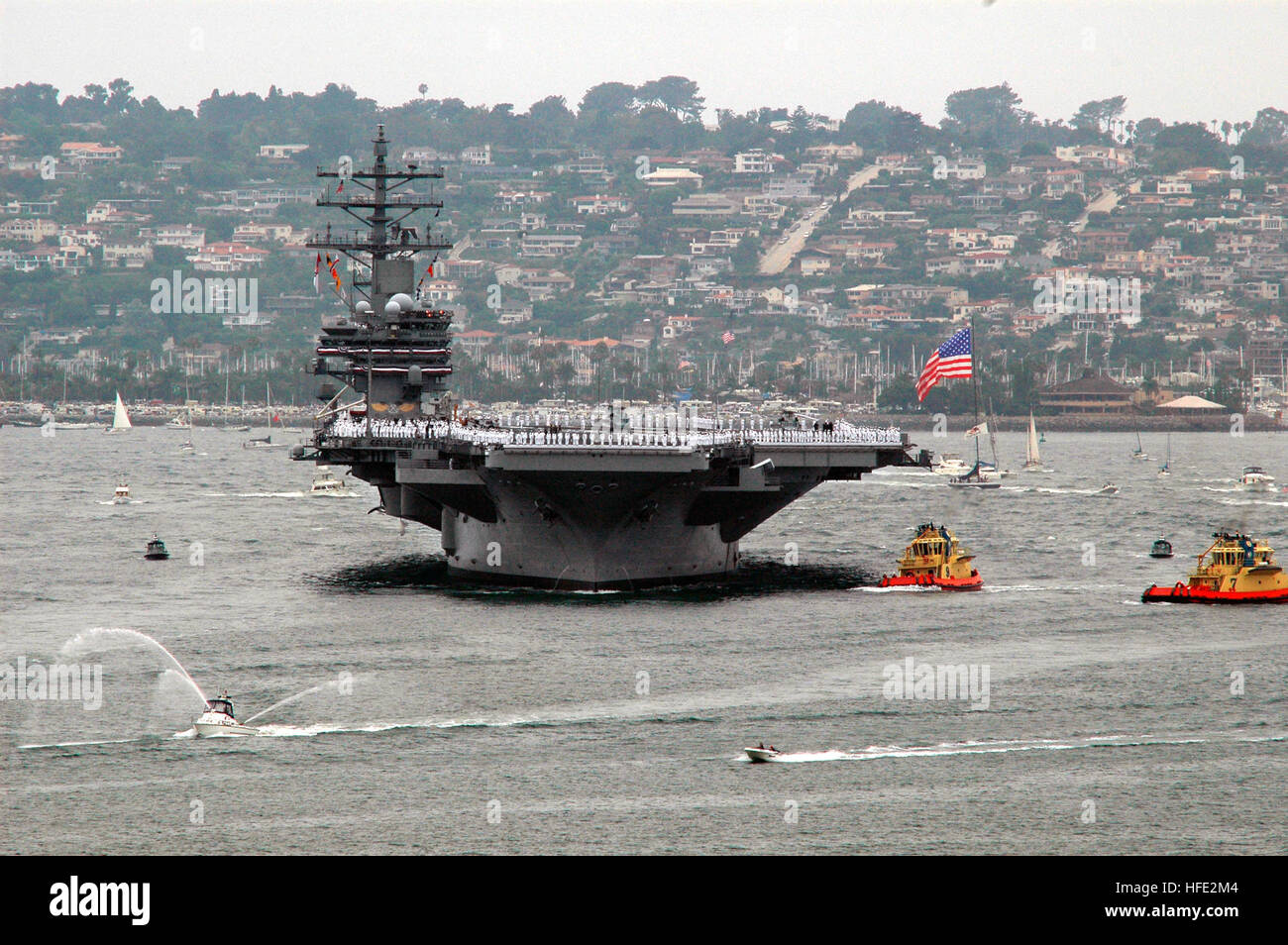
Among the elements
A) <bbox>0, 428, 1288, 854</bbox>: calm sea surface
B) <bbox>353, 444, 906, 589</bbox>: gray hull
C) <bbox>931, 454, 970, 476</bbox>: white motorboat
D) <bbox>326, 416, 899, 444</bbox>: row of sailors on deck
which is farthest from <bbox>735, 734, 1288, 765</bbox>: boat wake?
<bbox>931, 454, 970, 476</bbox>: white motorboat

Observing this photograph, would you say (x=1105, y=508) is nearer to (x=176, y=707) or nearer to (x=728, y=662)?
(x=728, y=662)

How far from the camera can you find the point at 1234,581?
53.1 metres

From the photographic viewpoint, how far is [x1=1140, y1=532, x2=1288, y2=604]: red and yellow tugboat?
53000mm

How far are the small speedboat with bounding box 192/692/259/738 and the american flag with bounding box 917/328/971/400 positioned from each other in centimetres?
2858

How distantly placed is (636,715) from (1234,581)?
2571cm

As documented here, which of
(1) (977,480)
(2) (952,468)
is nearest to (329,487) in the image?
(1) (977,480)

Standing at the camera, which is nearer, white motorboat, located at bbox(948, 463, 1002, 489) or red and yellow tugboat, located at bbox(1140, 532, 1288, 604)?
red and yellow tugboat, located at bbox(1140, 532, 1288, 604)

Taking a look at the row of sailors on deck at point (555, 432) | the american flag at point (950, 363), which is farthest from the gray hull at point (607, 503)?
the american flag at point (950, 363)

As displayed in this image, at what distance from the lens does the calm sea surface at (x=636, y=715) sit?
27781mm

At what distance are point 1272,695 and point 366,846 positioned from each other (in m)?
22.0

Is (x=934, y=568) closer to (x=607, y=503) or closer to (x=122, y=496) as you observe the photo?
(x=607, y=503)

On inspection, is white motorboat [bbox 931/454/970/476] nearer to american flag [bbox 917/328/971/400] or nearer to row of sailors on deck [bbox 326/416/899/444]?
american flag [bbox 917/328/971/400]

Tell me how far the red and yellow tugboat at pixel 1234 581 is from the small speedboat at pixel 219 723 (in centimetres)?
3120
